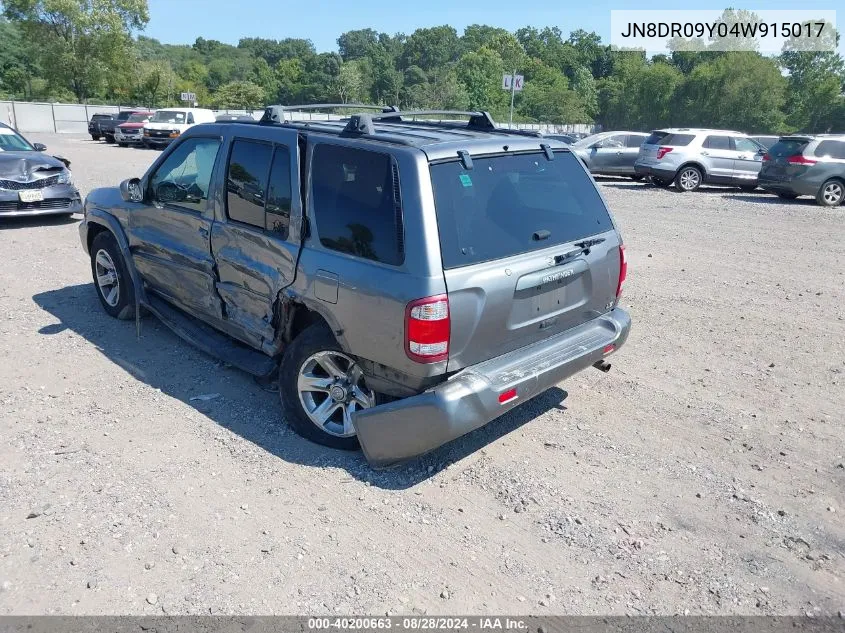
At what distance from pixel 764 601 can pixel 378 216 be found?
2.61 metres

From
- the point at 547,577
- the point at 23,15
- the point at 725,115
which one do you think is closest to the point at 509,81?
the point at 547,577

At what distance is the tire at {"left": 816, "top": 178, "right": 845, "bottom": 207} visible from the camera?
618 inches

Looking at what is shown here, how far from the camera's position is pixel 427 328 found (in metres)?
3.41

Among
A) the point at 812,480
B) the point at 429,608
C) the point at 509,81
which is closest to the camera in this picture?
the point at 429,608

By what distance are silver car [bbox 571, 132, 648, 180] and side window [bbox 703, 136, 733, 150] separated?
78.8 inches

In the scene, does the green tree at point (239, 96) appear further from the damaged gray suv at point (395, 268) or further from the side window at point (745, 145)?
the damaged gray suv at point (395, 268)

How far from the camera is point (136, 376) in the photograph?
516cm

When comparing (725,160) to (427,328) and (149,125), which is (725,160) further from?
(149,125)

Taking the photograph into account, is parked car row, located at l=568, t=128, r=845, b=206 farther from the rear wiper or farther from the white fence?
the white fence

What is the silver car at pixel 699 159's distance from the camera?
57.9 feet

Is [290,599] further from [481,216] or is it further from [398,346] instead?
[481,216]

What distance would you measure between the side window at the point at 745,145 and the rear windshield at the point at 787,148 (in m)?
1.93

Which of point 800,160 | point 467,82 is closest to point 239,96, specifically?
point 467,82

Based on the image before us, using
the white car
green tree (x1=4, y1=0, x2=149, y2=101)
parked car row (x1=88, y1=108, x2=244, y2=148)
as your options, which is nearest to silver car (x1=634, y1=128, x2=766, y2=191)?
parked car row (x1=88, y1=108, x2=244, y2=148)
